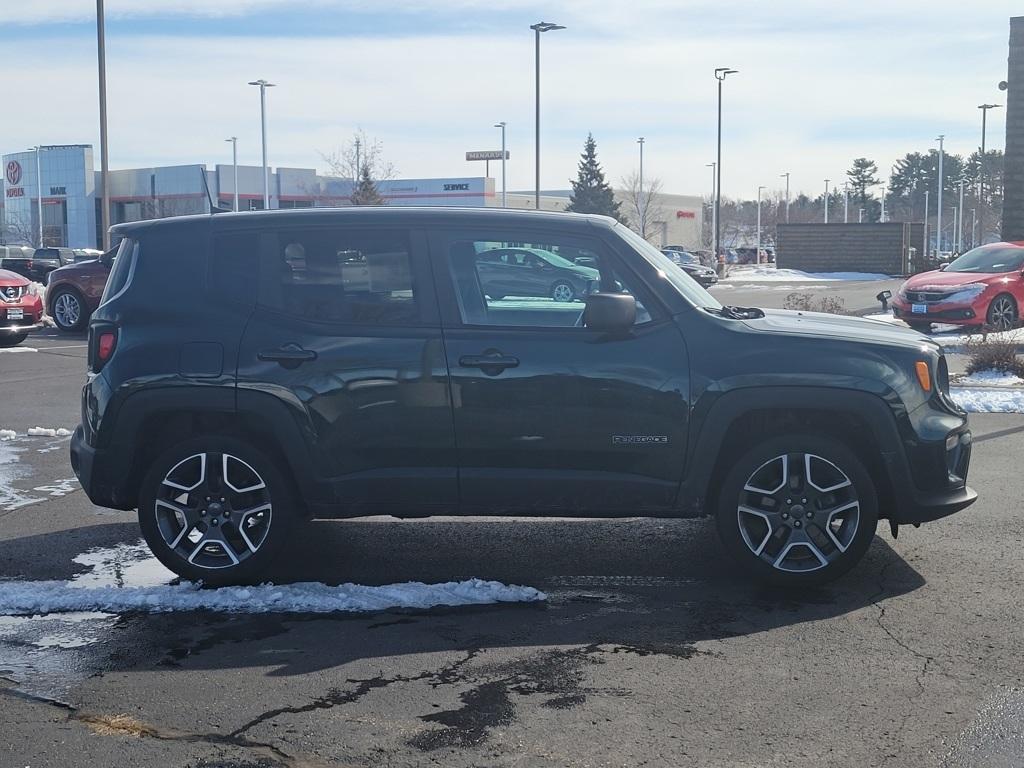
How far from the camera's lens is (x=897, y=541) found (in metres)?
6.99

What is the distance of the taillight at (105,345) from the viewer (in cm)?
612

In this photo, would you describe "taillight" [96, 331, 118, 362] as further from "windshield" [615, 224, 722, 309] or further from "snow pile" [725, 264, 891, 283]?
"snow pile" [725, 264, 891, 283]

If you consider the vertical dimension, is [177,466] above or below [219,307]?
below

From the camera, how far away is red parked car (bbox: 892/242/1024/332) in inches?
788

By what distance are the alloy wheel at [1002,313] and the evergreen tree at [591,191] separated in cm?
5890

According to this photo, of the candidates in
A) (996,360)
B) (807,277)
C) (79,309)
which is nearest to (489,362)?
(996,360)

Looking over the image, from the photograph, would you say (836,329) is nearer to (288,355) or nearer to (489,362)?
(489,362)

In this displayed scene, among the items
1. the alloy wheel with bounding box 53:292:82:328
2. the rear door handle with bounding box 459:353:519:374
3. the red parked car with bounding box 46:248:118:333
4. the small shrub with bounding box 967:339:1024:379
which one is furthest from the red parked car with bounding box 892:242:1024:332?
the rear door handle with bounding box 459:353:519:374

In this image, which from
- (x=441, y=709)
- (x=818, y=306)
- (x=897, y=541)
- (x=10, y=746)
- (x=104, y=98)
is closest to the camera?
(x=10, y=746)

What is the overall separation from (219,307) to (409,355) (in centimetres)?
102

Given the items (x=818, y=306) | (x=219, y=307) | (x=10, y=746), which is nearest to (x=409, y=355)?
(x=219, y=307)

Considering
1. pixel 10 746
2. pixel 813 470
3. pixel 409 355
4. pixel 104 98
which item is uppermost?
pixel 104 98

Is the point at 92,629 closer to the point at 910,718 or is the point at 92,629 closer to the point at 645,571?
the point at 645,571

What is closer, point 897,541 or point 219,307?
point 219,307
